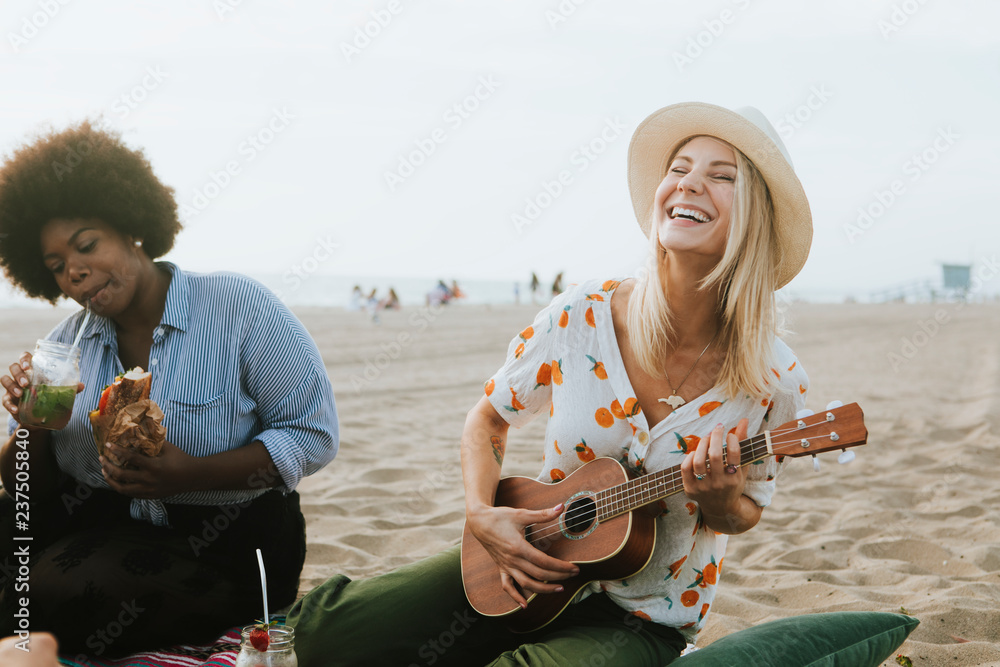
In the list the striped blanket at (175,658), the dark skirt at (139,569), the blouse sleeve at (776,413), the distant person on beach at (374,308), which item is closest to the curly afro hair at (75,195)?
the dark skirt at (139,569)

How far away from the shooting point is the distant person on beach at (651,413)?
2.23m

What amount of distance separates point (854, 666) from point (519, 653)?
101 centimetres

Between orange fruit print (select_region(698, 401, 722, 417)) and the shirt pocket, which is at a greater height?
orange fruit print (select_region(698, 401, 722, 417))

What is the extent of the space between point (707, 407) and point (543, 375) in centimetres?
55

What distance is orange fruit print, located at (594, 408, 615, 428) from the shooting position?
7.77 feet

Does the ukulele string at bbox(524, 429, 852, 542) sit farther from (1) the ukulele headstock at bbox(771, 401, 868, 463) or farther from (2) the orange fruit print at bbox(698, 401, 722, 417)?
(2) the orange fruit print at bbox(698, 401, 722, 417)

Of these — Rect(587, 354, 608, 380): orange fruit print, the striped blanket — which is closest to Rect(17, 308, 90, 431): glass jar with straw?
the striped blanket

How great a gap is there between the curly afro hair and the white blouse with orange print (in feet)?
4.94

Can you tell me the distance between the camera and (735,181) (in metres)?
2.29

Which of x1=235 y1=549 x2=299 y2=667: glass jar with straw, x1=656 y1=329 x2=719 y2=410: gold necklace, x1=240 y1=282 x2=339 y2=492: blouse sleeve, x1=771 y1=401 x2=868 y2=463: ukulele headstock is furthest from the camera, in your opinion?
x1=240 y1=282 x2=339 y2=492: blouse sleeve

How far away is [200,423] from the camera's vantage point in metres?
2.72

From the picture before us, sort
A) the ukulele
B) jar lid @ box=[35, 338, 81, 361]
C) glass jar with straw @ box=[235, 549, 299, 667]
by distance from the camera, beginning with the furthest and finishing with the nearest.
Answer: jar lid @ box=[35, 338, 81, 361] < the ukulele < glass jar with straw @ box=[235, 549, 299, 667]

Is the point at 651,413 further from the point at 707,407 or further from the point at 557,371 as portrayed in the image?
the point at 557,371

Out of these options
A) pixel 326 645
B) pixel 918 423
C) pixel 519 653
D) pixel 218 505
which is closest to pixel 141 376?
pixel 218 505
